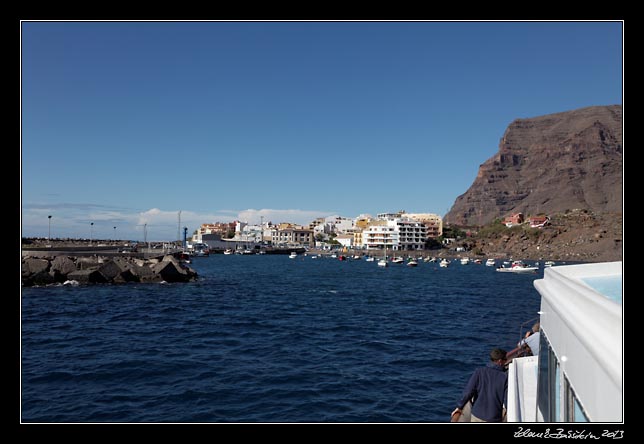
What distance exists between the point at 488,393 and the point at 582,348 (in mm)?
3640

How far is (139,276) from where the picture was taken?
141ft

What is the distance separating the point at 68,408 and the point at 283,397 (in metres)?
5.28

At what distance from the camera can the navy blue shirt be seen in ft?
20.2

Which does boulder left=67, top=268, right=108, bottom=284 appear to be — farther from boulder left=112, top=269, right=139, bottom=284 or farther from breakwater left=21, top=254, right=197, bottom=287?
boulder left=112, top=269, right=139, bottom=284

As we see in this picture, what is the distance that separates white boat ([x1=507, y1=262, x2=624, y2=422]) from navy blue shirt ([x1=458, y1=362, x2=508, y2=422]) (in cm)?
135

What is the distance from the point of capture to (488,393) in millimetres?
6234

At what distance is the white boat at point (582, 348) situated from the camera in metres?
2.39

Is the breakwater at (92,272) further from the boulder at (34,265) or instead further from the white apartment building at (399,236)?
the white apartment building at (399,236)

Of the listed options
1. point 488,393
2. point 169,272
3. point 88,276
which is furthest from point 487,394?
point 169,272

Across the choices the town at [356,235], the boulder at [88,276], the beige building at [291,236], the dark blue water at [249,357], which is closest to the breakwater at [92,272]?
the boulder at [88,276]

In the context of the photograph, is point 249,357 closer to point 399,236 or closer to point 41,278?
point 41,278

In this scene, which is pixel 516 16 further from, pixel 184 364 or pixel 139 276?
pixel 139 276

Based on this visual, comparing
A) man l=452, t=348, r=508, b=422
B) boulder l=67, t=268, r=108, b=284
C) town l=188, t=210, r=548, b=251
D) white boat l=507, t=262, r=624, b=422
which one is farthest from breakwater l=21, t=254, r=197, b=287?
town l=188, t=210, r=548, b=251

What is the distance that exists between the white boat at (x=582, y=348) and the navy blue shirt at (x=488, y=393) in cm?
135
